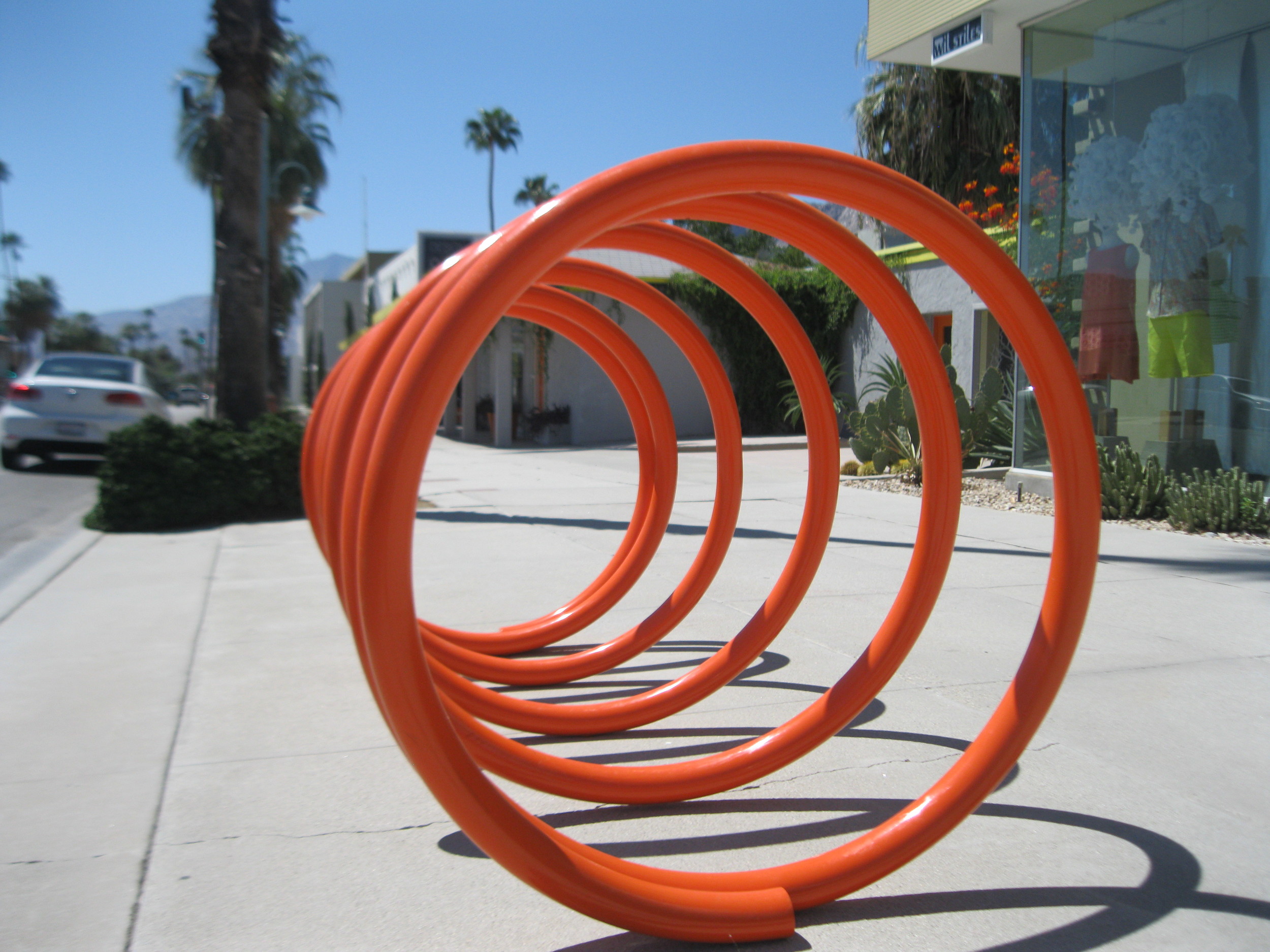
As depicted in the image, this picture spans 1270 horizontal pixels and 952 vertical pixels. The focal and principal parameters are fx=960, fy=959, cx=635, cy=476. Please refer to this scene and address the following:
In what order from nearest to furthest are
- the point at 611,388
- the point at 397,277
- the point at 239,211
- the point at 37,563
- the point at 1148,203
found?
the point at 37,563 < the point at 1148,203 < the point at 239,211 < the point at 611,388 < the point at 397,277

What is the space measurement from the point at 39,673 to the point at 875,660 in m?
3.67

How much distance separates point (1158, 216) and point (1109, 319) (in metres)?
1.03

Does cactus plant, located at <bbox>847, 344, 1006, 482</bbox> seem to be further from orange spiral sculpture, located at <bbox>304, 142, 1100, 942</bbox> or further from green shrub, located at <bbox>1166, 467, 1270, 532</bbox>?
orange spiral sculpture, located at <bbox>304, 142, 1100, 942</bbox>

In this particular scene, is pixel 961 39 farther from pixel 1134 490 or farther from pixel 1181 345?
pixel 1134 490

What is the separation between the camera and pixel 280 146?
31.2 metres

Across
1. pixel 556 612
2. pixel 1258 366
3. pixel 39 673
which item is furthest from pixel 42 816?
pixel 1258 366

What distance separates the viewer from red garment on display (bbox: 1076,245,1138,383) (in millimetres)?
9281

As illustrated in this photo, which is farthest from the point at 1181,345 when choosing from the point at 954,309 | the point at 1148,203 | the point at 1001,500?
the point at 954,309

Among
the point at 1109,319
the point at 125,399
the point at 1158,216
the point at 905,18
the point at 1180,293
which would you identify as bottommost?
the point at 125,399

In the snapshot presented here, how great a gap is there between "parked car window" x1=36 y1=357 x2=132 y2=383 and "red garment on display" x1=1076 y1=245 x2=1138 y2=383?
1257 cm

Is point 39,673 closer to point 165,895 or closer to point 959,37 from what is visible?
point 165,895

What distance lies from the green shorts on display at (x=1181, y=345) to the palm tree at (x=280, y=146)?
23792 mm

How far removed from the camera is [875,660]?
2.83 metres

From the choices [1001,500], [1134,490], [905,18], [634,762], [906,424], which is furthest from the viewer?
[906,424]
